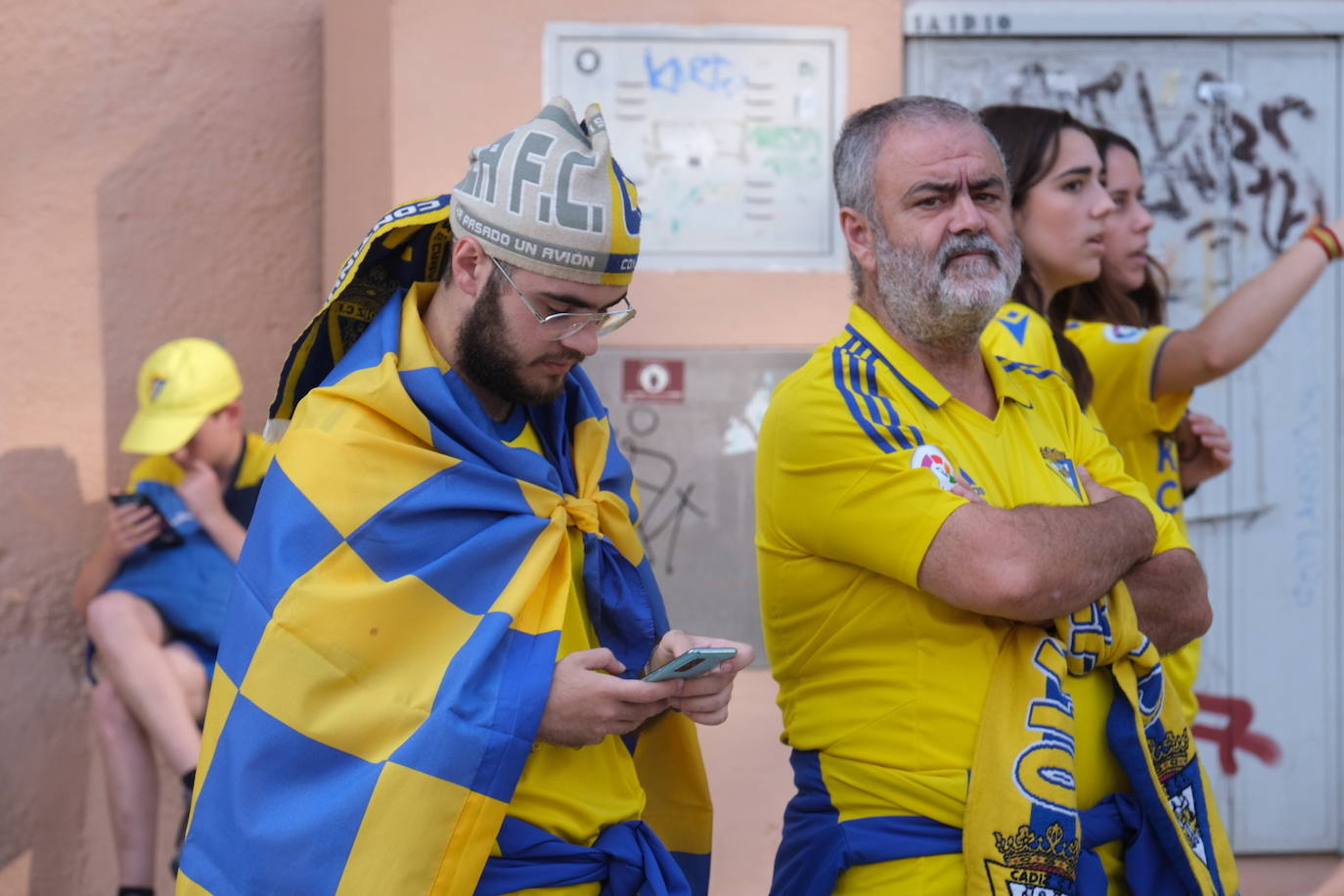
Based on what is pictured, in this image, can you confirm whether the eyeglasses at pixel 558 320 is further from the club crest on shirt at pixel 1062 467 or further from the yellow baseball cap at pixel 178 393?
the yellow baseball cap at pixel 178 393

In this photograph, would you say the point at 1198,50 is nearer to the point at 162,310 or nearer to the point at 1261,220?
the point at 1261,220

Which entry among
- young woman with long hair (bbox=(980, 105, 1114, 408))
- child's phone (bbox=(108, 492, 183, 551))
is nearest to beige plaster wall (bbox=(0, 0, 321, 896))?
child's phone (bbox=(108, 492, 183, 551))

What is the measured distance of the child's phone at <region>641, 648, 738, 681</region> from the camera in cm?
219

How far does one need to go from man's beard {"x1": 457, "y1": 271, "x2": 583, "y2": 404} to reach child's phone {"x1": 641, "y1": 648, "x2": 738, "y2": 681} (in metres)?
0.50

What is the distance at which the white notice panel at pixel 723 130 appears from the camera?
4.30 meters

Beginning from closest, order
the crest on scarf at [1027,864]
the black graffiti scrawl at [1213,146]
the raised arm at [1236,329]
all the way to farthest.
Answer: the crest on scarf at [1027,864] → the raised arm at [1236,329] → the black graffiti scrawl at [1213,146]

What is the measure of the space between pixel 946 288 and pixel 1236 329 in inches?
40.7

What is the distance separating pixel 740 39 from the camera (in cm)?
432

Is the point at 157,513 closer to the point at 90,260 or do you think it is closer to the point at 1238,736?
the point at 90,260

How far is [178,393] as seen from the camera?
4.30 meters

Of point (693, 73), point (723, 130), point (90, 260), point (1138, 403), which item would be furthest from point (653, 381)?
point (90, 260)

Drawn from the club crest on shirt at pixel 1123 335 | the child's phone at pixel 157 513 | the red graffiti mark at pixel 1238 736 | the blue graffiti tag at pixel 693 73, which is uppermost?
the blue graffiti tag at pixel 693 73

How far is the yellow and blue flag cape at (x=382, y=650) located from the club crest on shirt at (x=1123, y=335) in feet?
5.23

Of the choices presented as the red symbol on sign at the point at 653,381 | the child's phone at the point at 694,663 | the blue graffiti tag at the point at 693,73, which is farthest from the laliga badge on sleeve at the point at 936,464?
the blue graffiti tag at the point at 693,73
